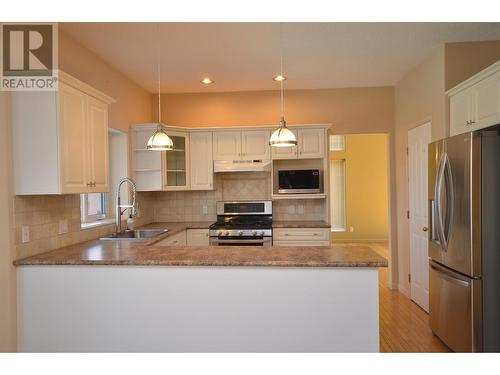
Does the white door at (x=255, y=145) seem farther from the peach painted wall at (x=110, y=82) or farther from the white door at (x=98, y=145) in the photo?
the white door at (x=98, y=145)

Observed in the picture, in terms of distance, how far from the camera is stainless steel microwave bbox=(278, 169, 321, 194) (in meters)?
4.54

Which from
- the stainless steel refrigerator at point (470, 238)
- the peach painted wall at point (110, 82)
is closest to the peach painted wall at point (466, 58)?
the stainless steel refrigerator at point (470, 238)

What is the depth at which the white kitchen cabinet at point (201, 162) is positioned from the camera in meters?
4.66

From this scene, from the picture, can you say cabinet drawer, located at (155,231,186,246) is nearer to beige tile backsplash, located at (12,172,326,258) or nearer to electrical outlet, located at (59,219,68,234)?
beige tile backsplash, located at (12,172,326,258)

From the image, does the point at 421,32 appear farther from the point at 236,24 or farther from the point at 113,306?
the point at 113,306

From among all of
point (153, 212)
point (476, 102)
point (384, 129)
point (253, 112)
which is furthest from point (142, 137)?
point (476, 102)

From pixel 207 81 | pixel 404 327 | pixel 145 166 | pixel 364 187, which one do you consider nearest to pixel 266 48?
pixel 207 81

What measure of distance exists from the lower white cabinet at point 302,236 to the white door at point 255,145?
103 cm

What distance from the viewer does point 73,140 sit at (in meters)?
2.50

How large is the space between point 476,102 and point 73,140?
318 centimetres

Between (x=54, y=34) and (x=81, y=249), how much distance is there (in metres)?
1.77

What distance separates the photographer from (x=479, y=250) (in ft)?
8.13

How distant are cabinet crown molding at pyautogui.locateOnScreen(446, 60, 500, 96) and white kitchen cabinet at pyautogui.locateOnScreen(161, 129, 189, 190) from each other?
314 cm

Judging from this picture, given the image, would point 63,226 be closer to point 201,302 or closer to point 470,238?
point 201,302
